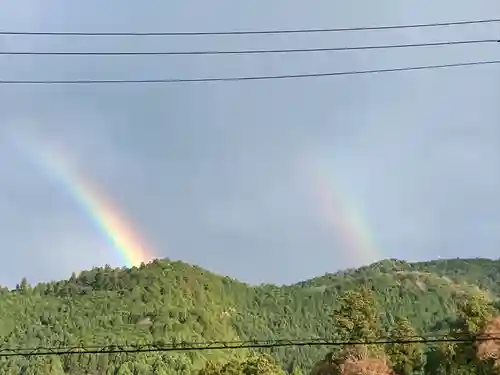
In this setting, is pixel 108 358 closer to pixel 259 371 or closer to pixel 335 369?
pixel 259 371

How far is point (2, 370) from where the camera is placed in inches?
6260

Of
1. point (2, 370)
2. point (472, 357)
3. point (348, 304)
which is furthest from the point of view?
point (2, 370)

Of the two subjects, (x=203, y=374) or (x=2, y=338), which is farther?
(x=2, y=338)

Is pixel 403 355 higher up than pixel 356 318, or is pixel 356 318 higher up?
pixel 356 318

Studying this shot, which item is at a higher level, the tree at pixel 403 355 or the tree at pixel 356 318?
the tree at pixel 356 318

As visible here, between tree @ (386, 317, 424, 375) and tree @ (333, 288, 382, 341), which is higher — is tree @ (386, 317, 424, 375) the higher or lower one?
the lower one

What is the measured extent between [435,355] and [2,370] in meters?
123

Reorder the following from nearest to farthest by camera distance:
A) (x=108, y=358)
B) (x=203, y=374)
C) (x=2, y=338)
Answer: (x=203, y=374) → (x=108, y=358) → (x=2, y=338)

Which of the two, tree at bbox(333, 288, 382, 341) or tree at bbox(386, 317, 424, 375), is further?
tree at bbox(386, 317, 424, 375)

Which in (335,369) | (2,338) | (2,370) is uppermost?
(2,338)

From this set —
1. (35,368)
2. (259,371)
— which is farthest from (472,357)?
(35,368)

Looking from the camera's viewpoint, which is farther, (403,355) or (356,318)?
(403,355)

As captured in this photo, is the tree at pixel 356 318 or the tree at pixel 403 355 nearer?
the tree at pixel 356 318

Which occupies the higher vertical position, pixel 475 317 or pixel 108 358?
pixel 108 358
